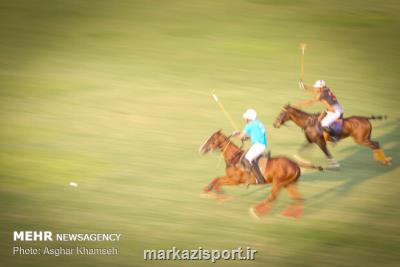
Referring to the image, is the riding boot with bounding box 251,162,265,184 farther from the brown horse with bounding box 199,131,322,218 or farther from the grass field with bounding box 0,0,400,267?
the grass field with bounding box 0,0,400,267

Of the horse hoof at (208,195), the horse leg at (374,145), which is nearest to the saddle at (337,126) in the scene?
the horse leg at (374,145)

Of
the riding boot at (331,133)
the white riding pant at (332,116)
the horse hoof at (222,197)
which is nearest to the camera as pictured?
the horse hoof at (222,197)

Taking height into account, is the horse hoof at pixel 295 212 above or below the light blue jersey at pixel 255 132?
below

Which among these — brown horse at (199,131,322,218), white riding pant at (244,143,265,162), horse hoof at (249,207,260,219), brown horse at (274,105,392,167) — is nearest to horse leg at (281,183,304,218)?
brown horse at (199,131,322,218)

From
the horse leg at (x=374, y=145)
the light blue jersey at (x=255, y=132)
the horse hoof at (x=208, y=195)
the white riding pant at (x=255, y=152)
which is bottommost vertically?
the horse hoof at (x=208, y=195)

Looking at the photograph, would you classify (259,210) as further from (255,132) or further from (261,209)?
(255,132)

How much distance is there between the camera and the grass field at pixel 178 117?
19.0 metres

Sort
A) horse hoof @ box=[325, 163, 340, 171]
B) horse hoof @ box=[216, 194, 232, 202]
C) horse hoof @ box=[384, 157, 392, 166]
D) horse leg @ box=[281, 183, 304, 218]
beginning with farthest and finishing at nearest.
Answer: horse hoof @ box=[384, 157, 392, 166]
horse hoof @ box=[325, 163, 340, 171]
horse hoof @ box=[216, 194, 232, 202]
horse leg @ box=[281, 183, 304, 218]

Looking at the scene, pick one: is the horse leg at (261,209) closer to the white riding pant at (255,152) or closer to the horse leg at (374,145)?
the white riding pant at (255,152)

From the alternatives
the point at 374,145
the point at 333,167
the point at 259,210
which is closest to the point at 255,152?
the point at 259,210

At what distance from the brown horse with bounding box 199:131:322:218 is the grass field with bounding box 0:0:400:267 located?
1.42 feet

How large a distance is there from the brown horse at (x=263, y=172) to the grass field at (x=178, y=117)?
0.43 meters

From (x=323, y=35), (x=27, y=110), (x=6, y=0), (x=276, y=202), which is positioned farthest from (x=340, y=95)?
(x=6, y=0)

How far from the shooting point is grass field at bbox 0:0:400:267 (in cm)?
1897
